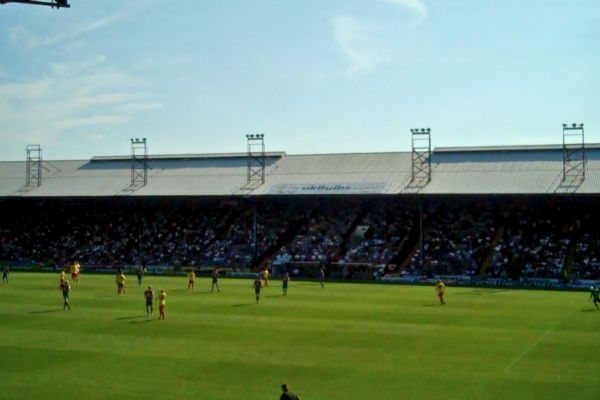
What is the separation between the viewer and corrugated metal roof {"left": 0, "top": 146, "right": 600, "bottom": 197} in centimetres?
6600

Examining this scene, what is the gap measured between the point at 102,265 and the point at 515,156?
40766 millimetres

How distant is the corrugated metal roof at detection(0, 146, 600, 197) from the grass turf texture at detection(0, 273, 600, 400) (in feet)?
73.4

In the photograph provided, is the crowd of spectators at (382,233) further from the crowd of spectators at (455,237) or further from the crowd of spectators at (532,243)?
the crowd of spectators at (532,243)

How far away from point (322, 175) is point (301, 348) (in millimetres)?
48249

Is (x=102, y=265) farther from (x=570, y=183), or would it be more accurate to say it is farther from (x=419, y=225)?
(x=570, y=183)

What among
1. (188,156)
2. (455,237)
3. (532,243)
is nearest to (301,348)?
(532,243)

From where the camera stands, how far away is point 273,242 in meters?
73.4

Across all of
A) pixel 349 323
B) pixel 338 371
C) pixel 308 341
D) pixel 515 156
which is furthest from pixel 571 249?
pixel 338 371

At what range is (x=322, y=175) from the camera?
74875 millimetres

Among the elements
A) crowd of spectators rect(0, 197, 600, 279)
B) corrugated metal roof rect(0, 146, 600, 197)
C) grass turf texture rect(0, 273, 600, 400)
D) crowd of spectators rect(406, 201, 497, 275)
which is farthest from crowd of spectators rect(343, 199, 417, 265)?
grass turf texture rect(0, 273, 600, 400)

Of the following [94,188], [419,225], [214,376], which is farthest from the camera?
[94,188]

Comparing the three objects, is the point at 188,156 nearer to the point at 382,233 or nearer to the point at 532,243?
the point at 382,233

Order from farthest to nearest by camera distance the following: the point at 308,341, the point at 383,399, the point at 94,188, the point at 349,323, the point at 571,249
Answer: the point at 94,188 < the point at 571,249 < the point at 349,323 < the point at 308,341 < the point at 383,399

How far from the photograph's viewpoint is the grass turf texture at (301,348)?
2100cm
